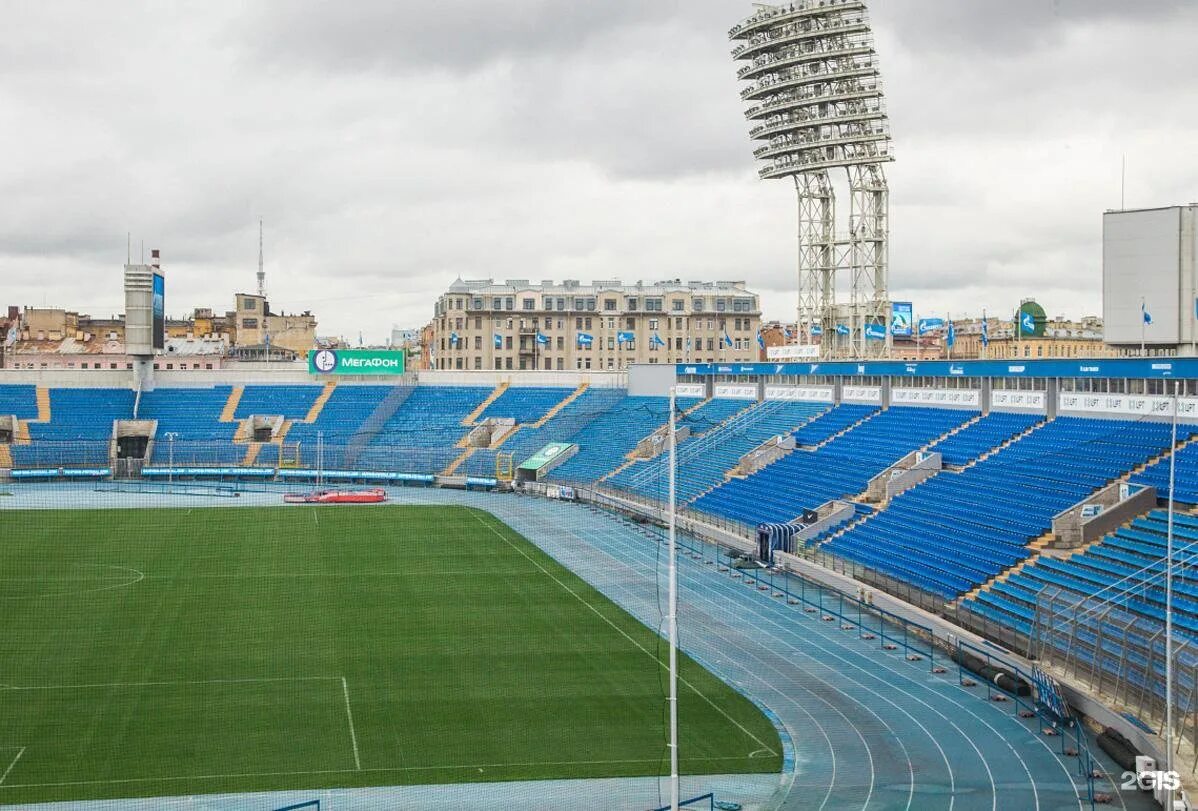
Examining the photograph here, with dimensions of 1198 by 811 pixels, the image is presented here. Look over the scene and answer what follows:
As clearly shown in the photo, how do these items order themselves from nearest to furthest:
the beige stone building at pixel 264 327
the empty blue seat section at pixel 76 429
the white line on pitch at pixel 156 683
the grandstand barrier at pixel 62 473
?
the white line on pitch at pixel 156 683
the grandstand barrier at pixel 62 473
the empty blue seat section at pixel 76 429
the beige stone building at pixel 264 327

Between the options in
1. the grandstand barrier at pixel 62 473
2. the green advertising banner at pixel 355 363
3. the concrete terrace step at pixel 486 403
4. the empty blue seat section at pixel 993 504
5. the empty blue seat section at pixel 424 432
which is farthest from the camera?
the green advertising banner at pixel 355 363

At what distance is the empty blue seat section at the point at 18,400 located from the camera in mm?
60000

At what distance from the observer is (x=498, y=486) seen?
184 ft

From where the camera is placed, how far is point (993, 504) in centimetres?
3003

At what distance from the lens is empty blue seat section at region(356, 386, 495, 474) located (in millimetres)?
59406

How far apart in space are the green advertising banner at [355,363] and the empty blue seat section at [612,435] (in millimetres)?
13672

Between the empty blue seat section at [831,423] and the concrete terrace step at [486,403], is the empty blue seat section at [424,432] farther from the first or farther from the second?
the empty blue seat section at [831,423]

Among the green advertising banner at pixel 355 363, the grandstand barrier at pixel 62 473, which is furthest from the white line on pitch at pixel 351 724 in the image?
the green advertising banner at pixel 355 363

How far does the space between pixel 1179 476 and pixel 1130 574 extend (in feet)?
14.5

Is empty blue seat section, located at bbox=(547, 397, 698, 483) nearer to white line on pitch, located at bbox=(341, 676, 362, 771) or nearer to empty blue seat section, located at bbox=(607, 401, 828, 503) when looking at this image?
empty blue seat section, located at bbox=(607, 401, 828, 503)

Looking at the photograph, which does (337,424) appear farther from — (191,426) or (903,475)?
(903,475)

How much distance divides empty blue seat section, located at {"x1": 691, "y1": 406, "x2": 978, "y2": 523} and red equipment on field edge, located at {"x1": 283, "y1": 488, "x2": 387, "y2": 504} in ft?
48.3

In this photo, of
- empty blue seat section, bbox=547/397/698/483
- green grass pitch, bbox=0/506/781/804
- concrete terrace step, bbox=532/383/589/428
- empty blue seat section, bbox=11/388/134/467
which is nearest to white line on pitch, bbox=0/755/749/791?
green grass pitch, bbox=0/506/781/804

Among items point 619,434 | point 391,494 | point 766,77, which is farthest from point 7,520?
point 766,77
